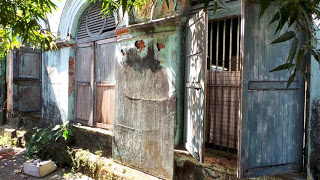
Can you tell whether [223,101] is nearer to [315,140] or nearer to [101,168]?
[315,140]

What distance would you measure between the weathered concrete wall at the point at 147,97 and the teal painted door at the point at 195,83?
9.3 inches

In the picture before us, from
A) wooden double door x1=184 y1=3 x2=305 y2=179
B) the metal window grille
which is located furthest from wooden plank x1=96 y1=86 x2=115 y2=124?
wooden double door x1=184 y1=3 x2=305 y2=179

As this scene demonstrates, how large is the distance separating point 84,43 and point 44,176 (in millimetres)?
2968

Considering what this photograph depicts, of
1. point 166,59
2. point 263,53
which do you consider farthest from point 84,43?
point 263,53

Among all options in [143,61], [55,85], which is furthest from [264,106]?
[55,85]

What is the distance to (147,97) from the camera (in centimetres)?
392

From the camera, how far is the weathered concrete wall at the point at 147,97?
361 centimetres

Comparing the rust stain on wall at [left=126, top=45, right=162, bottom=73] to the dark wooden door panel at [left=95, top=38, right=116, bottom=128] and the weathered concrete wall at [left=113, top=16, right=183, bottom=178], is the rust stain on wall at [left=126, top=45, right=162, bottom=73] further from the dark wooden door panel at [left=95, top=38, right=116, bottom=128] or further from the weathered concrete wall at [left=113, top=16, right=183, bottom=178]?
the dark wooden door panel at [left=95, top=38, right=116, bottom=128]

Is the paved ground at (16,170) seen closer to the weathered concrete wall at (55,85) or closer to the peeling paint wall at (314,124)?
the weathered concrete wall at (55,85)

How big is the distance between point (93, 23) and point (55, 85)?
1.89 meters

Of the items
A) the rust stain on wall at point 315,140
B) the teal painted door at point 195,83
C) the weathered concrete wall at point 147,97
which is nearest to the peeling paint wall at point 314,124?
the rust stain on wall at point 315,140

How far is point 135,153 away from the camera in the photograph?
4.07m

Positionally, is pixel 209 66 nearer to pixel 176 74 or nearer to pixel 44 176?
pixel 176 74

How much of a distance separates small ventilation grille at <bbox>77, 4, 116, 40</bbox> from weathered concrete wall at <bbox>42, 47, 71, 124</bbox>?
570 mm
